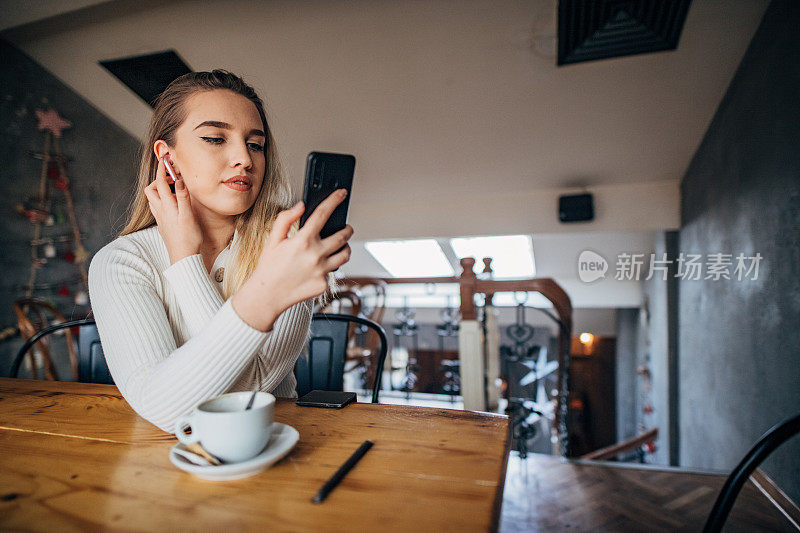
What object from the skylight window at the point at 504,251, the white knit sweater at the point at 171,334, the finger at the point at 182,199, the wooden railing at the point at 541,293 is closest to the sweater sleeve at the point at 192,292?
the white knit sweater at the point at 171,334

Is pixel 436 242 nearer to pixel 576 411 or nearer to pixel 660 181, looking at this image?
pixel 660 181

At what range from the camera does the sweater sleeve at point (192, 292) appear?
0.82 meters

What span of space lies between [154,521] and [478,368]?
2235 mm

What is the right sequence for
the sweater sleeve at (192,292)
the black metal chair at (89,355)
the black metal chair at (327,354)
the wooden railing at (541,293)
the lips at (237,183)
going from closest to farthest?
the sweater sleeve at (192,292), the lips at (237,183), the black metal chair at (327,354), the black metal chair at (89,355), the wooden railing at (541,293)

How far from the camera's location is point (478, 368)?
2531 millimetres

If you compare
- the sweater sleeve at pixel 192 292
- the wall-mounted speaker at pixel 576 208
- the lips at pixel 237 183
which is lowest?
the sweater sleeve at pixel 192 292

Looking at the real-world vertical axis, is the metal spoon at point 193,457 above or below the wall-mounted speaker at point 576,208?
below

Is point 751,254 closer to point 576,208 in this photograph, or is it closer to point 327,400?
point 576,208

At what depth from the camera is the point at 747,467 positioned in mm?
669

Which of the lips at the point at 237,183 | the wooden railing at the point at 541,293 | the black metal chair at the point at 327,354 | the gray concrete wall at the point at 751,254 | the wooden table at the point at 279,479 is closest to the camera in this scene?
the wooden table at the point at 279,479

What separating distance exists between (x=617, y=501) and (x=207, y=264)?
2.09m

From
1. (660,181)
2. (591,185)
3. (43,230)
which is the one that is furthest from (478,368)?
(43,230)

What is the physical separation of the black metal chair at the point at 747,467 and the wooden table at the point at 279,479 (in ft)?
1.14

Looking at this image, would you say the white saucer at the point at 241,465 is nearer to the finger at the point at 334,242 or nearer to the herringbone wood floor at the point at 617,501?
the finger at the point at 334,242
